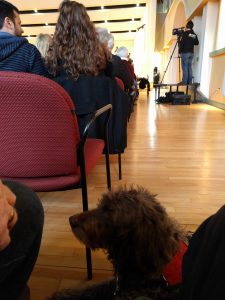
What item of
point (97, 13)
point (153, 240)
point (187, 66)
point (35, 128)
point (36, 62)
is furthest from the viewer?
point (97, 13)

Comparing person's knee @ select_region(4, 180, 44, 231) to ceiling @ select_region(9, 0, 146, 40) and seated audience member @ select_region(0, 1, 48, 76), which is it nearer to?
seated audience member @ select_region(0, 1, 48, 76)

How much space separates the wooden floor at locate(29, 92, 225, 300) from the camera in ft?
3.92

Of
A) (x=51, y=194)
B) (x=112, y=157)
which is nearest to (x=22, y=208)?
(x=51, y=194)

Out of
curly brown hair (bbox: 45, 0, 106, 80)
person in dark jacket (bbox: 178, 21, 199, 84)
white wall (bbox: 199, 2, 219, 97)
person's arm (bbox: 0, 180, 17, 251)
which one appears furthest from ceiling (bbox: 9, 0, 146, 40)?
person's arm (bbox: 0, 180, 17, 251)

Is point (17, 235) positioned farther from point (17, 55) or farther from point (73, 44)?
point (73, 44)

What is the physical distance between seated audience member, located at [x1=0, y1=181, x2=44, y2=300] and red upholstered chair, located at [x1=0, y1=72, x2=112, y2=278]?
0.29 m

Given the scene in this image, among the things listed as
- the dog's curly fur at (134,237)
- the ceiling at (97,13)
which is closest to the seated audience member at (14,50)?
the dog's curly fur at (134,237)

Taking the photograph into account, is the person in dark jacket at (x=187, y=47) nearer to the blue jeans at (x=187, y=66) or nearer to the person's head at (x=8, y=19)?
the blue jeans at (x=187, y=66)

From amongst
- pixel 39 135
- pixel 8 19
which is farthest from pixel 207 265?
pixel 8 19

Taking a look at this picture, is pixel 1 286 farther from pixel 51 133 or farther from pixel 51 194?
pixel 51 194

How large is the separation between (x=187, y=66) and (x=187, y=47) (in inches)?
20.2

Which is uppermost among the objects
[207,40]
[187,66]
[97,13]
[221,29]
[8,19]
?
[97,13]

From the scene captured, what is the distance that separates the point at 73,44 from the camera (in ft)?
5.75

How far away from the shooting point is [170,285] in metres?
0.82
